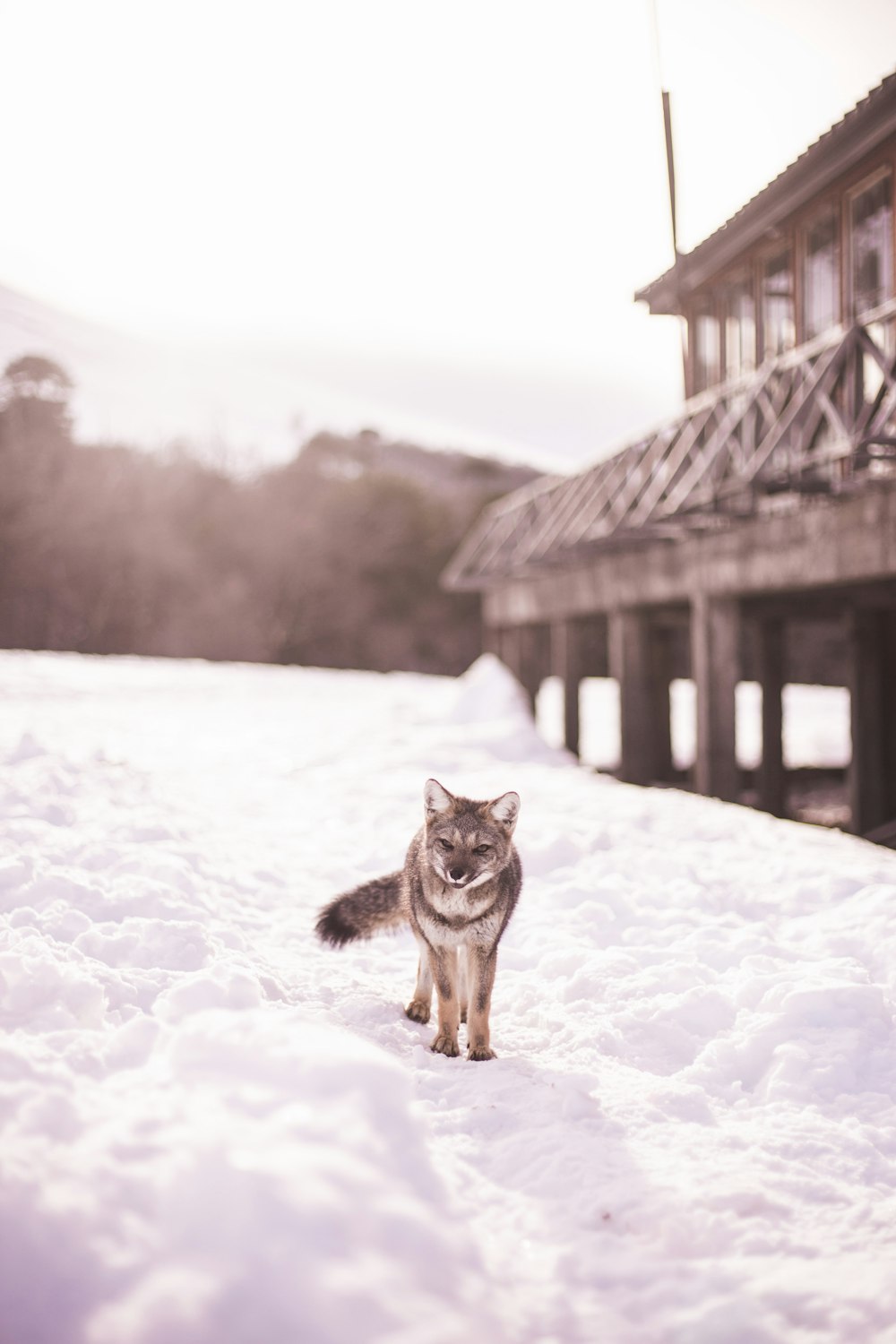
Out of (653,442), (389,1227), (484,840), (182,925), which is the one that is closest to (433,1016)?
(484,840)

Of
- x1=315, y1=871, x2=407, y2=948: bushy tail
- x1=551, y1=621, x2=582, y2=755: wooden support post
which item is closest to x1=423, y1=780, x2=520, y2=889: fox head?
x1=315, y1=871, x2=407, y2=948: bushy tail

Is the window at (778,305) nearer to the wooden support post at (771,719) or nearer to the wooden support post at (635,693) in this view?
the wooden support post at (635,693)

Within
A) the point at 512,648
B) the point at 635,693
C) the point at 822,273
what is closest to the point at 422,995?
the point at 635,693

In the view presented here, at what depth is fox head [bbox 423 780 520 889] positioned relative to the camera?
414 cm

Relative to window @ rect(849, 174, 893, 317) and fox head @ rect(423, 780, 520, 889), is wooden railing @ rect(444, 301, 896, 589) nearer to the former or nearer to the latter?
window @ rect(849, 174, 893, 317)

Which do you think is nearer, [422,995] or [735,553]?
[422,995]

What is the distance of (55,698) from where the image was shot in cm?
1675

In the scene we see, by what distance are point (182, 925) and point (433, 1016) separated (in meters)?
1.35

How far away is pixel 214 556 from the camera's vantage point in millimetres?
39031

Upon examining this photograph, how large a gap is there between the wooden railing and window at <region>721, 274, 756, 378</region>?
194 centimetres

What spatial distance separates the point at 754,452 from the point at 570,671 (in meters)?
6.66

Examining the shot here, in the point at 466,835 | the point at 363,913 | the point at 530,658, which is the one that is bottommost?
the point at 363,913

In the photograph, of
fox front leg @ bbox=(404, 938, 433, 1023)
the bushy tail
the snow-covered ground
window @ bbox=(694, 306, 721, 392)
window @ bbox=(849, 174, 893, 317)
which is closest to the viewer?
the snow-covered ground

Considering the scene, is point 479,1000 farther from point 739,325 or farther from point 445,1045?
point 739,325
